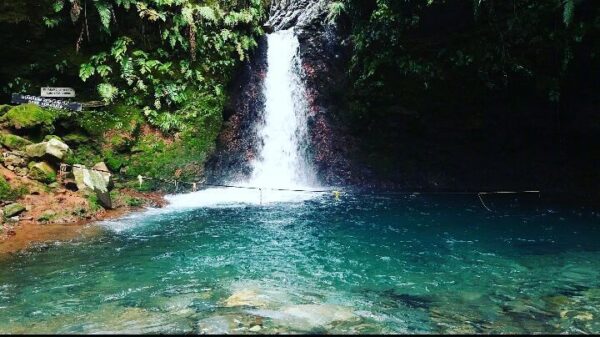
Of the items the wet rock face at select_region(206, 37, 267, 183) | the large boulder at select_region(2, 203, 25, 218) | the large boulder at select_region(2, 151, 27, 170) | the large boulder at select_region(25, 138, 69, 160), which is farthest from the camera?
the wet rock face at select_region(206, 37, 267, 183)

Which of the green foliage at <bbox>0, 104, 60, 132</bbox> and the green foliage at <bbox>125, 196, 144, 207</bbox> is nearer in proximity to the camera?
the green foliage at <bbox>0, 104, 60, 132</bbox>

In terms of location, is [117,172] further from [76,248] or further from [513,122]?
[513,122]

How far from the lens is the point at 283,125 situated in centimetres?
1617

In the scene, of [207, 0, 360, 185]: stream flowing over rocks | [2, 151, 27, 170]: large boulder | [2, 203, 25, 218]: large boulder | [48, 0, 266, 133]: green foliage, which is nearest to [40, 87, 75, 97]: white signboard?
[48, 0, 266, 133]: green foliage

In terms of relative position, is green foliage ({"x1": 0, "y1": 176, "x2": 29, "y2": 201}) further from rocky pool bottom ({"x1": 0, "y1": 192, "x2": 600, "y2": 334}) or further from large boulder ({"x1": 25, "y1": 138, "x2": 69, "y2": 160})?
rocky pool bottom ({"x1": 0, "y1": 192, "x2": 600, "y2": 334})

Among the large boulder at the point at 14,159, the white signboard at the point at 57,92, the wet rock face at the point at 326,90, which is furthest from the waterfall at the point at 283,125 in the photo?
the large boulder at the point at 14,159

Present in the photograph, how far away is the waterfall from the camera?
15523 mm

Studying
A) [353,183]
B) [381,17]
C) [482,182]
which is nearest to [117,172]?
[353,183]

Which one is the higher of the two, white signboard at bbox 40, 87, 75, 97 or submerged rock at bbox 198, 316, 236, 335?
white signboard at bbox 40, 87, 75, 97

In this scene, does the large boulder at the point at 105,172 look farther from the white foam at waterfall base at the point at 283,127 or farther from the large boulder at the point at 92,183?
the white foam at waterfall base at the point at 283,127

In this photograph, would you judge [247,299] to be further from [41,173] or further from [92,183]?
[41,173]

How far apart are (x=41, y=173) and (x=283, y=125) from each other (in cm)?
817

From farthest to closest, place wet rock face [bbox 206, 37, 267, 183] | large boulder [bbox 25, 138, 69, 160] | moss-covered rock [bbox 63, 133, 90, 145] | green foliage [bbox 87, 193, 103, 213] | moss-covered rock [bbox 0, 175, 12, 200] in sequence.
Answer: wet rock face [bbox 206, 37, 267, 183]
moss-covered rock [bbox 63, 133, 90, 145]
large boulder [bbox 25, 138, 69, 160]
green foliage [bbox 87, 193, 103, 213]
moss-covered rock [bbox 0, 175, 12, 200]

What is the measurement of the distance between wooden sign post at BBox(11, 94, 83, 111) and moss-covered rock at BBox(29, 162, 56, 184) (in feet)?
7.43
